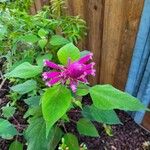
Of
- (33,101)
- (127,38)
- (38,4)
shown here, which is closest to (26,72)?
(33,101)

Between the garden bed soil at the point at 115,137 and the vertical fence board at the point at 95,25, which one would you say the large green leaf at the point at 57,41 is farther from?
the garden bed soil at the point at 115,137

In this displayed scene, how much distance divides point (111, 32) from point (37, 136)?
689 millimetres

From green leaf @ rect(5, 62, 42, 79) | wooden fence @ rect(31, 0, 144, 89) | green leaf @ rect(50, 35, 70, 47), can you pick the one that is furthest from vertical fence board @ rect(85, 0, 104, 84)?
green leaf @ rect(5, 62, 42, 79)

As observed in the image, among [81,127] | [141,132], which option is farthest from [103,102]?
[141,132]

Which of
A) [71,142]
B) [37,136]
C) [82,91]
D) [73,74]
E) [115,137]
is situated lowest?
[115,137]

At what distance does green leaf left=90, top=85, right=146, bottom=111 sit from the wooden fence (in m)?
0.52

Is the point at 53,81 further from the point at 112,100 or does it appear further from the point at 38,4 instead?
the point at 38,4

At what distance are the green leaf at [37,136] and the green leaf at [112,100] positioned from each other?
14.6 inches

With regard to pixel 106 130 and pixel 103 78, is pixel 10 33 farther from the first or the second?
pixel 106 130

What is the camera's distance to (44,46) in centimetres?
137

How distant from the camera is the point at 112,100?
2.81ft

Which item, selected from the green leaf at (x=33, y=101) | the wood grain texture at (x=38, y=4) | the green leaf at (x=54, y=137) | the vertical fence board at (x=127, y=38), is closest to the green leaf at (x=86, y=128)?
the green leaf at (x=54, y=137)

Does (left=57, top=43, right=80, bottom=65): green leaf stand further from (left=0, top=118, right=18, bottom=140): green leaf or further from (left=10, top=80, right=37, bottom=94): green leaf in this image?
(left=0, top=118, right=18, bottom=140): green leaf

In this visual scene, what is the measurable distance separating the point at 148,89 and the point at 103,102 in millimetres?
678
